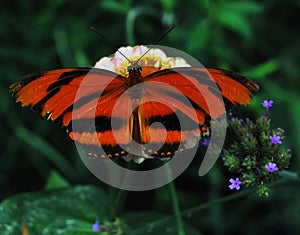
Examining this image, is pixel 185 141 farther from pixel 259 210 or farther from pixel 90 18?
pixel 90 18

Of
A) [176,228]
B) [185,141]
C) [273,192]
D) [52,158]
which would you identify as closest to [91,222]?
[176,228]

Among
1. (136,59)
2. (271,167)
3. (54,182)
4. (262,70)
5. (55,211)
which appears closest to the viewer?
(271,167)

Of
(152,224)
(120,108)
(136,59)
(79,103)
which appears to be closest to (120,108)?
(120,108)

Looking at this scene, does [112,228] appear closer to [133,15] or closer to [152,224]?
[152,224]

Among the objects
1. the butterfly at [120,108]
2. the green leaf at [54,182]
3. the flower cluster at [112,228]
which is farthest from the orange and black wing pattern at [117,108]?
the green leaf at [54,182]

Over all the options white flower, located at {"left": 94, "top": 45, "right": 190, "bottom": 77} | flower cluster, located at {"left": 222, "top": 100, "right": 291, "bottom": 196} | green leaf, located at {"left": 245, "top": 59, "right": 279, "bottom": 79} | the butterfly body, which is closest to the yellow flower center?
white flower, located at {"left": 94, "top": 45, "right": 190, "bottom": 77}

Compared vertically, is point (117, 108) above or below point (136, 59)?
below

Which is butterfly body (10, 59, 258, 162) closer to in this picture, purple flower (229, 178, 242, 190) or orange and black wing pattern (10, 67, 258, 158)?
orange and black wing pattern (10, 67, 258, 158)

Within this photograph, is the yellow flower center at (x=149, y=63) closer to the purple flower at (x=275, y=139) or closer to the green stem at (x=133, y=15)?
the green stem at (x=133, y=15)
